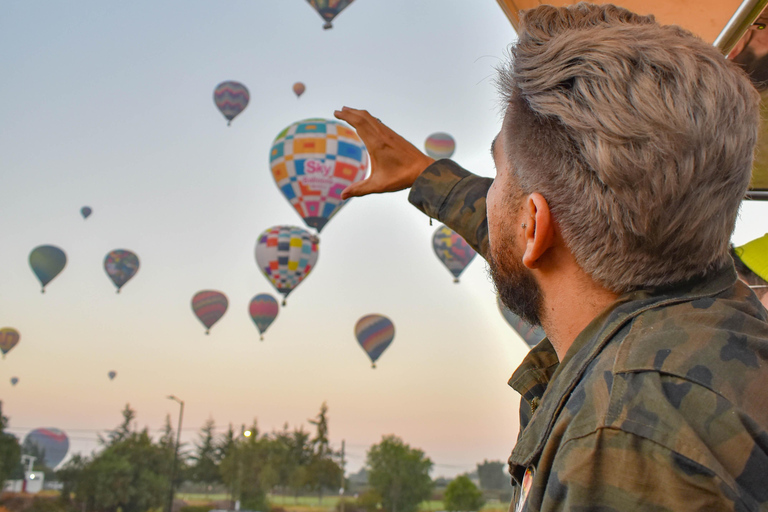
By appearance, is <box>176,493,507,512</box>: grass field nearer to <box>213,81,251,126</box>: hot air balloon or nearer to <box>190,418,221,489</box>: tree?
<box>190,418,221,489</box>: tree

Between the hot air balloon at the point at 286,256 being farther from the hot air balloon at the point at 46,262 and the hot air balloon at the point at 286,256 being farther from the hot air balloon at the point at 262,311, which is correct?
the hot air balloon at the point at 46,262

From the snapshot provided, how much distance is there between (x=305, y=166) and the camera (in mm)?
17984

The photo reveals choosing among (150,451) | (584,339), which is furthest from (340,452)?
(584,339)

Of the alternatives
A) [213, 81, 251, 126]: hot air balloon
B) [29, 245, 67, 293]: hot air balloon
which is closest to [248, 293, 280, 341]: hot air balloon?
[213, 81, 251, 126]: hot air balloon

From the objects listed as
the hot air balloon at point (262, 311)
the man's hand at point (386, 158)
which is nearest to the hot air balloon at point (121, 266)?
the hot air balloon at point (262, 311)

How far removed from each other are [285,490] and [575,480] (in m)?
52.5

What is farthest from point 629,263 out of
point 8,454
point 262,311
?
point 8,454

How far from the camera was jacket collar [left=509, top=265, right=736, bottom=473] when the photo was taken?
716 mm

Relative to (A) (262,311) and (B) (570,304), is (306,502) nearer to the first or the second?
(A) (262,311)

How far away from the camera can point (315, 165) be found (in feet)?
59.0

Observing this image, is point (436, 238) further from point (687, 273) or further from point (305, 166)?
point (687, 273)

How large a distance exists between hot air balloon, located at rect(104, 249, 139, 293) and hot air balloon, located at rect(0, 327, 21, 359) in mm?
9172

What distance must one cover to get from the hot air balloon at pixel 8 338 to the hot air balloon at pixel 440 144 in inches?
878

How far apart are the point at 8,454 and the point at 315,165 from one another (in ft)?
114
